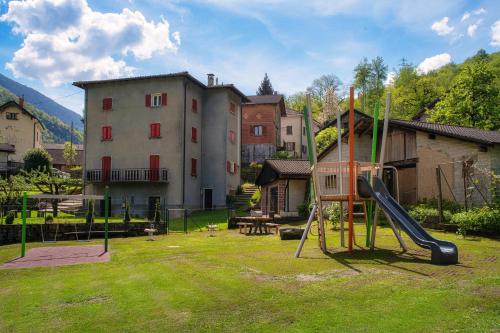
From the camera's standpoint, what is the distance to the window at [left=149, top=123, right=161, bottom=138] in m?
35.0

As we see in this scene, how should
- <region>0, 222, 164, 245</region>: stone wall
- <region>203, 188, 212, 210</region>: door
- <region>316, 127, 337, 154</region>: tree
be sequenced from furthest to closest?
<region>316, 127, 337, 154</region>: tree, <region>203, 188, 212, 210</region>: door, <region>0, 222, 164, 245</region>: stone wall

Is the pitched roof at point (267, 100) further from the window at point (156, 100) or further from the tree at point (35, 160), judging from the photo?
the tree at point (35, 160)

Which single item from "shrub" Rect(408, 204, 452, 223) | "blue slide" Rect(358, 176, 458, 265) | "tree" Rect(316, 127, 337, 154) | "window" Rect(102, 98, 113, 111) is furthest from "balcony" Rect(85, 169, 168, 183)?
"blue slide" Rect(358, 176, 458, 265)

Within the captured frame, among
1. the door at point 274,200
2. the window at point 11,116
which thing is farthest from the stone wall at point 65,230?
the window at point 11,116

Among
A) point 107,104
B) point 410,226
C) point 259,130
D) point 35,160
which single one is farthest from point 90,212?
point 259,130

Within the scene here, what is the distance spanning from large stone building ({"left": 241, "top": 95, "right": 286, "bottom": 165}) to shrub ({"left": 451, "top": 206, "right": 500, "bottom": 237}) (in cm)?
3712

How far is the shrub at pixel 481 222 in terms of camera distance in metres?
15.1

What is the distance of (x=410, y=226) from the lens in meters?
11.2

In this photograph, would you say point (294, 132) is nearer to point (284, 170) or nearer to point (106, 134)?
point (106, 134)

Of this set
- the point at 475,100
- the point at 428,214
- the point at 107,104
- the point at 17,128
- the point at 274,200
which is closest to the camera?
the point at 428,214

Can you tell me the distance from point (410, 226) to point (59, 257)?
34.3 ft

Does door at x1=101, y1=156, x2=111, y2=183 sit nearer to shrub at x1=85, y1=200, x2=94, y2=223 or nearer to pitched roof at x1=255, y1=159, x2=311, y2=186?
pitched roof at x1=255, y1=159, x2=311, y2=186

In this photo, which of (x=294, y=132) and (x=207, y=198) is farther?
(x=294, y=132)

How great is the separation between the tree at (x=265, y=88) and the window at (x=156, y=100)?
48844 millimetres
